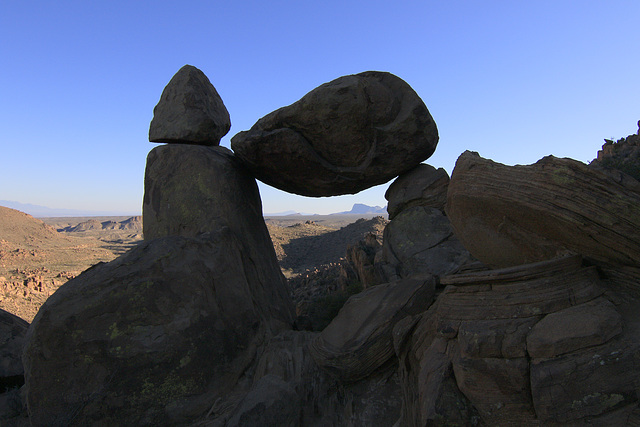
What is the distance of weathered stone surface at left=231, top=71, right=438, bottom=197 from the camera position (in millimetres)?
6891

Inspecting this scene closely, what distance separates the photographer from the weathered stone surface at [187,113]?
8.08 metres

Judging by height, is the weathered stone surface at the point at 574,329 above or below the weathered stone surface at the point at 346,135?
below

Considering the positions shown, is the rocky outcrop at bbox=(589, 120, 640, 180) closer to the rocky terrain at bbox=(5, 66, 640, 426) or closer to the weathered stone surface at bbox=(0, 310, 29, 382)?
the rocky terrain at bbox=(5, 66, 640, 426)

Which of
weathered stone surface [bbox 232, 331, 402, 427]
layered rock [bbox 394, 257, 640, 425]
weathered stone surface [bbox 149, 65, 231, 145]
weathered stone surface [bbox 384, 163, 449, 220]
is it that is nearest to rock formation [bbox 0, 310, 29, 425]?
weathered stone surface [bbox 232, 331, 402, 427]

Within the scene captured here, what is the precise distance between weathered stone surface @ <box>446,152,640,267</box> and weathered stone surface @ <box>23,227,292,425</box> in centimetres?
331

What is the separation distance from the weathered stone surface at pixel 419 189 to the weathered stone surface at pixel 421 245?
0.47 ft

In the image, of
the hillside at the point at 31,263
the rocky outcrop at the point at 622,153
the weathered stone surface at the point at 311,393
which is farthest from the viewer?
the rocky outcrop at the point at 622,153

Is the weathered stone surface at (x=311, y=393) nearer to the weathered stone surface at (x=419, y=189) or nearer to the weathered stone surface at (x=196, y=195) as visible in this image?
the weathered stone surface at (x=196, y=195)

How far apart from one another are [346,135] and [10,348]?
20.4ft

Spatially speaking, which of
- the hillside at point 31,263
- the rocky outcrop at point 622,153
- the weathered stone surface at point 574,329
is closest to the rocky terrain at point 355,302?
the weathered stone surface at point 574,329

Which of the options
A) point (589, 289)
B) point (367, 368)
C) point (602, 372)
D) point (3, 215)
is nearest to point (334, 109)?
point (367, 368)

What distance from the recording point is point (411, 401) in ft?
14.4

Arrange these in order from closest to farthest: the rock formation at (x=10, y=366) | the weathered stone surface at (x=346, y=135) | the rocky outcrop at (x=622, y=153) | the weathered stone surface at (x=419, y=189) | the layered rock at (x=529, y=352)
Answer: the layered rock at (x=529, y=352)
the rock formation at (x=10, y=366)
the weathered stone surface at (x=346, y=135)
the weathered stone surface at (x=419, y=189)
the rocky outcrop at (x=622, y=153)

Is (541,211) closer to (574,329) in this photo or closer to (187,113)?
(574,329)
